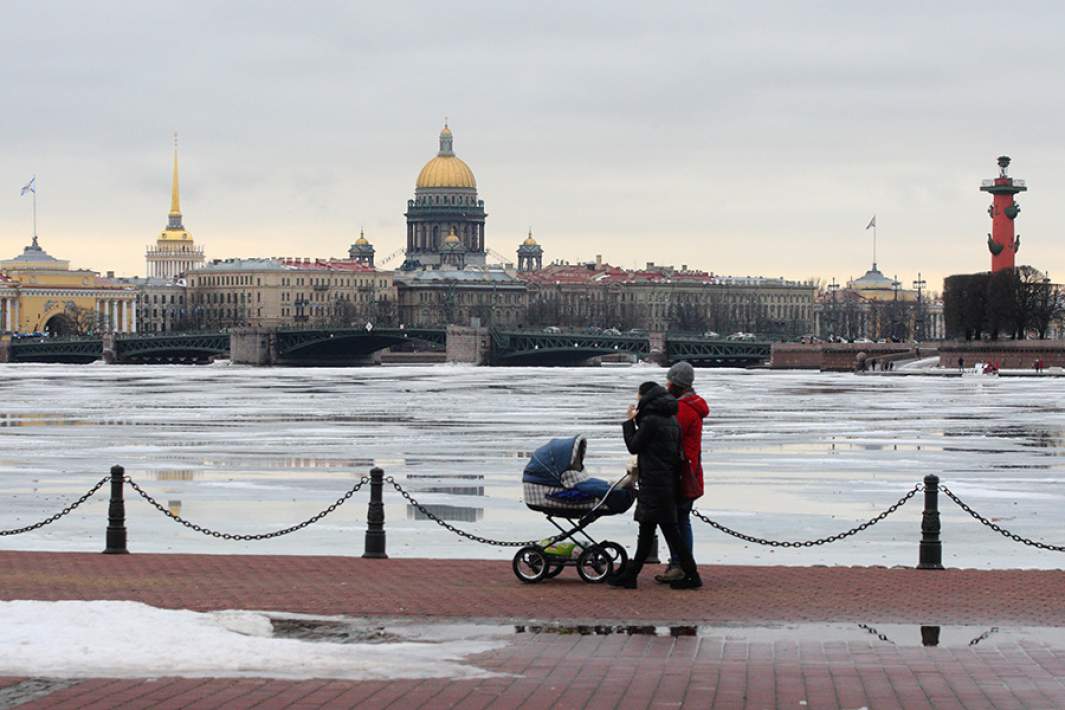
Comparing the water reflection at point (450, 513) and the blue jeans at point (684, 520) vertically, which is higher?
the blue jeans at point (684, 520)

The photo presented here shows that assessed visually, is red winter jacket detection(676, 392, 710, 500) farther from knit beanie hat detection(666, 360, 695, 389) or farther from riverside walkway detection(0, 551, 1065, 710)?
riverside walkway detection(0, 551, 1065, 710)

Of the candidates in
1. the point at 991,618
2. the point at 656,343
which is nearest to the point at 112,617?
the point at 991,618

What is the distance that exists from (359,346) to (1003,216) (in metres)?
48.5

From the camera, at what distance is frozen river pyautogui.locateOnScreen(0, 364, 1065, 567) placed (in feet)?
67.8

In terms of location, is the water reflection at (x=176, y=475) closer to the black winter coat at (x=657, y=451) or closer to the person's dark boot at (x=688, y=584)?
the black winter coat at (x=657, y=451)

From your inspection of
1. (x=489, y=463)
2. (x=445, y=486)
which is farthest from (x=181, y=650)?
(x=489, y=463)

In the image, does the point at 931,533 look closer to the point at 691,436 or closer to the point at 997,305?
the point at 691,436

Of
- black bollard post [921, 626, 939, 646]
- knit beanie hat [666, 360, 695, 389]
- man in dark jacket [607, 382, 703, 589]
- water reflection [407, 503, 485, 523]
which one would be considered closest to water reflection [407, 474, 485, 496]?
water reflection [407, 503, 485, 523]

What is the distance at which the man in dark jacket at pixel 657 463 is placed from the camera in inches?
579

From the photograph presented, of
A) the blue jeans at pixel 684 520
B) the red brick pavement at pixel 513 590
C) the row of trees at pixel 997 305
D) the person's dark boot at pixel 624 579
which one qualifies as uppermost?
the row of trees at pixel 997 305

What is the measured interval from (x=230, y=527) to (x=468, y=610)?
899 centimetres

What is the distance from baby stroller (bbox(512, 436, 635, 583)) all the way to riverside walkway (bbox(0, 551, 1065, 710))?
0.18 metres

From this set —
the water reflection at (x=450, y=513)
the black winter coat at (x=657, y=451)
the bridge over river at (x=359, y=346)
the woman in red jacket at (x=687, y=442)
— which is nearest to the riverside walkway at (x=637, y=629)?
the woman in red jacket at (x=687, y=442)

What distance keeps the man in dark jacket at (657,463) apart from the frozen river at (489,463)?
3863 millimetres
